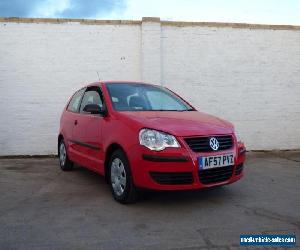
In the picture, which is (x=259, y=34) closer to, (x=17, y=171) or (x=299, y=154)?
(x=299, y=154)

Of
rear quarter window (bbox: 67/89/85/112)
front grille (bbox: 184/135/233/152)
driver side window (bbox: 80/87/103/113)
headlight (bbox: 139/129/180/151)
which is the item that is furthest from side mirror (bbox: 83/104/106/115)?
front grille (bbox: 184/135/233/152)

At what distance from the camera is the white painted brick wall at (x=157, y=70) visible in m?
9.77

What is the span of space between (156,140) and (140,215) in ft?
2.91

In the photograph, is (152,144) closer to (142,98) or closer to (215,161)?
(215,161)

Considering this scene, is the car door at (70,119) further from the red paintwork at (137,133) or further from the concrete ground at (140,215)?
the red paintwork at (137,133)

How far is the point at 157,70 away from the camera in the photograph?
9984 mm

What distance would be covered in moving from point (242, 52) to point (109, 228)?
7383 millimetres

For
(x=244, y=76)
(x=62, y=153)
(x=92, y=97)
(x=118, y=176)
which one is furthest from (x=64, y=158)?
(x=244, y=76)

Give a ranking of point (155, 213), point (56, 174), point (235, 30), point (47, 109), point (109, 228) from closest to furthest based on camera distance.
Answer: point (109, 228), point (155, 213), point (56, 174), point (47, 109), point (235, 30)

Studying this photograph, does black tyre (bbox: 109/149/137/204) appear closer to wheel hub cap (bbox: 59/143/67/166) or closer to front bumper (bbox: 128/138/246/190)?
front bumper (bbox: 128/138/246/190)

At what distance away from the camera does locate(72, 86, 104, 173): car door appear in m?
5.81

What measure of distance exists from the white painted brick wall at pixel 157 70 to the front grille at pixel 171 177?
17.9 feet

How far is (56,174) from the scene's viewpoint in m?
7.48

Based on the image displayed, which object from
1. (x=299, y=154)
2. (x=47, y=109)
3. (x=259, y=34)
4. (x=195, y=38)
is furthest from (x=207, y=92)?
(x=47, y=109)
